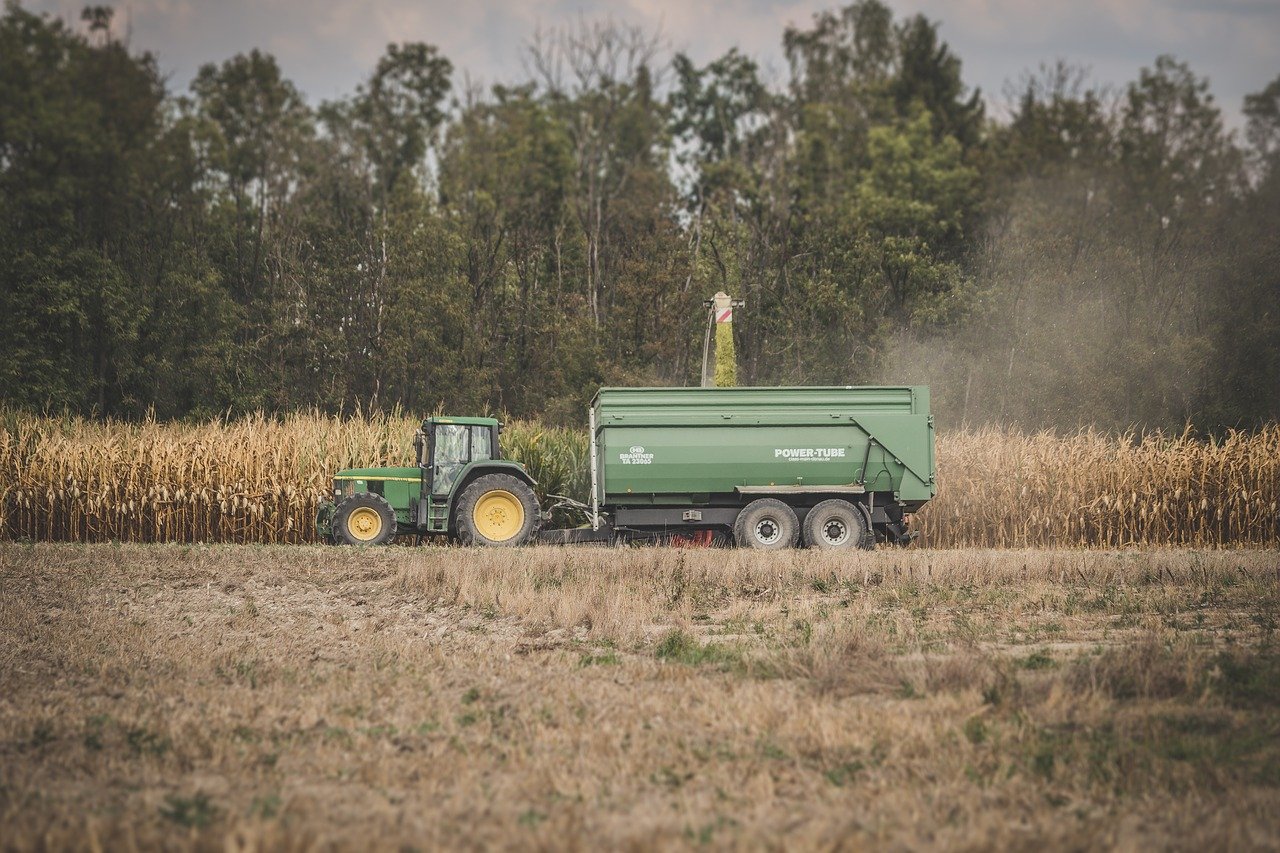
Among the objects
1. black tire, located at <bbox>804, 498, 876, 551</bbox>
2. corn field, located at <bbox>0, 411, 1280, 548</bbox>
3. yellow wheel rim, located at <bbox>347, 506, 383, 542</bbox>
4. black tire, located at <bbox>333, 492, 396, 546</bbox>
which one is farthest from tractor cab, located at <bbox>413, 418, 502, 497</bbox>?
black tire, located at <bbox>804, 498, 876, 551</bbox>

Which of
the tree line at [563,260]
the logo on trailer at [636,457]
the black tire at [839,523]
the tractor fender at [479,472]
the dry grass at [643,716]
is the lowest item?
the dry grass at [643,716]

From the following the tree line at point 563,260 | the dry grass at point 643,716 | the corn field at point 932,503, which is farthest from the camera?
the tree line at point 563,260

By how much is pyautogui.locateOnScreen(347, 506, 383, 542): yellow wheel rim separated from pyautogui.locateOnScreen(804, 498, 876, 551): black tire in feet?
22.4

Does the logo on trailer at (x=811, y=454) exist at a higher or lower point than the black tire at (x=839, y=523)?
higher

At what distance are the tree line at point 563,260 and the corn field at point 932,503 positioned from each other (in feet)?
51.0

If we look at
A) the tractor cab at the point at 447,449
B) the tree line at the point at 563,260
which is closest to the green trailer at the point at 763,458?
the tractor cab at the point at 447,449

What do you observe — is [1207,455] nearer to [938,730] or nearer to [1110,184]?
[938,730]

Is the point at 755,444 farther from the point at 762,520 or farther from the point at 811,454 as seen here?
the point at 762,520

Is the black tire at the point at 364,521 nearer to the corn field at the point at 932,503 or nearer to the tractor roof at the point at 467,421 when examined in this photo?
the tractor roof at the point at 467,421

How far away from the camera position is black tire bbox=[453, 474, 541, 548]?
2009 cm

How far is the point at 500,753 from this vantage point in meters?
7.56

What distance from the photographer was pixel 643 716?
27.6ft

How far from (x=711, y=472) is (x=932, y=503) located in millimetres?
5541

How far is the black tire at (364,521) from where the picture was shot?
20.1 metres
